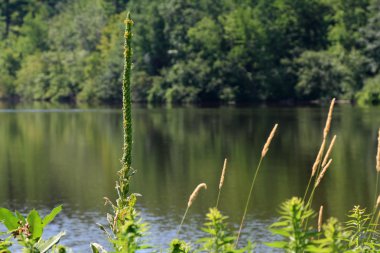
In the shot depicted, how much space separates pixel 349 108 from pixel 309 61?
42.8 feet

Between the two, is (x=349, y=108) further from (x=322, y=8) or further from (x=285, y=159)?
(x=285, y=159)

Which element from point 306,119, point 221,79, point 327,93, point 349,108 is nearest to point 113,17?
point 221,79

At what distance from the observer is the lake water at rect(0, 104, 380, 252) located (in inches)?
1073

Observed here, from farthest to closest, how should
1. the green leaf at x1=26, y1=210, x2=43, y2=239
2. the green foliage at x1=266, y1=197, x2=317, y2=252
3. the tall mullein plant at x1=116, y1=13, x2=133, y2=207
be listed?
1. the tall mullein plant at x1=116, y1=13, x2=133, y2=207
2. the green leaf at x1=26, y1=210, x2=43, y2=239
3. the green foliage at x1=266, y1=197, x2=317, y2=252

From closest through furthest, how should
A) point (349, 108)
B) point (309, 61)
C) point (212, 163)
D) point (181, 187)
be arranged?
1. point (181, 187)
2. point (212, 163)
3. point (349, 108)
4. point (309, 61)

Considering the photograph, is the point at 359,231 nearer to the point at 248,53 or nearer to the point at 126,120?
the point at 126,120

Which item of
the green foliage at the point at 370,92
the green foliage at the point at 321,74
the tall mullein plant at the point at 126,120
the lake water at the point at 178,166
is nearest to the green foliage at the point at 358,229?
the tall mullein plant at the point at 126,120

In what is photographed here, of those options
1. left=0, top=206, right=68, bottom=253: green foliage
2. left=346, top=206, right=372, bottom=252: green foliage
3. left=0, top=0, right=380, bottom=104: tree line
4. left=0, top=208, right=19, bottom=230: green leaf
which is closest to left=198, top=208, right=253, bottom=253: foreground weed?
left=0, top=206, right=68, bottom=253: green foliage

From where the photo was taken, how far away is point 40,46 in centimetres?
13350

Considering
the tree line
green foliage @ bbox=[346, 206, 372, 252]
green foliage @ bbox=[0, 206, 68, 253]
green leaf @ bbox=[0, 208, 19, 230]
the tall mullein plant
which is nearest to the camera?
green foliage @ bbox=[0, 206, 68, 253]

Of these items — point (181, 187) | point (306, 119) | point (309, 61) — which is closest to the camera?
point (181, 187)

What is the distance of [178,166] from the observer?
4016 cm

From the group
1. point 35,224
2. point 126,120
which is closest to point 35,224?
point 35,224

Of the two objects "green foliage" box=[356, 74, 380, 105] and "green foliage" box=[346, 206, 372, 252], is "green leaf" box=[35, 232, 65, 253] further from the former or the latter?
"green foliage" box=[356, 74, 380, 105]
